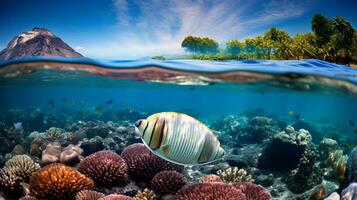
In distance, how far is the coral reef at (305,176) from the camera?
10.4 meters

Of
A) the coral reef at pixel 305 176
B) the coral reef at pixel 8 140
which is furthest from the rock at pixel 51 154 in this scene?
the coral reef at pixel 8 140

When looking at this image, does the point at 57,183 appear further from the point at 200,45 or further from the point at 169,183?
the point at 200,45

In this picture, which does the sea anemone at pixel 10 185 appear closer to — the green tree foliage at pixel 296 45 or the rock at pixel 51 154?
the rock at pixel 51 154

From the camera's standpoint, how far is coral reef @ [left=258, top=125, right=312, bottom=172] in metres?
12.8

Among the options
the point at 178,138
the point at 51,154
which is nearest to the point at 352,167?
the point at 178,138

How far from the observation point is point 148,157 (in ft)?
23.1

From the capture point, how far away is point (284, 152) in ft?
42.7

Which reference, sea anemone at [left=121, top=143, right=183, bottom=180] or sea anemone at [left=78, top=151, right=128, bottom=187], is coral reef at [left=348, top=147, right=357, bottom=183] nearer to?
sea anemone at [left=121, top=143, right=183, bottom=180]

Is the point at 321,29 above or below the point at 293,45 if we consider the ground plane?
above

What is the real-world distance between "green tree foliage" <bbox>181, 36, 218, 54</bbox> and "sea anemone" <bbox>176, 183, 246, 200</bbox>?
58.9 feet

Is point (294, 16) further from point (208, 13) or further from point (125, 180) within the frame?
point (125, 180)

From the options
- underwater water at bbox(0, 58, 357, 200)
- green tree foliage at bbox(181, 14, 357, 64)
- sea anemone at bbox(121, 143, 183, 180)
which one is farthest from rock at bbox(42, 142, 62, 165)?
green tree foliage at bbox(181, 14, 357, 64)

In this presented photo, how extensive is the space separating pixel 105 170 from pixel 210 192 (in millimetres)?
2729

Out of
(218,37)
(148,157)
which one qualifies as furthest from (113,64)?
(148,157)
